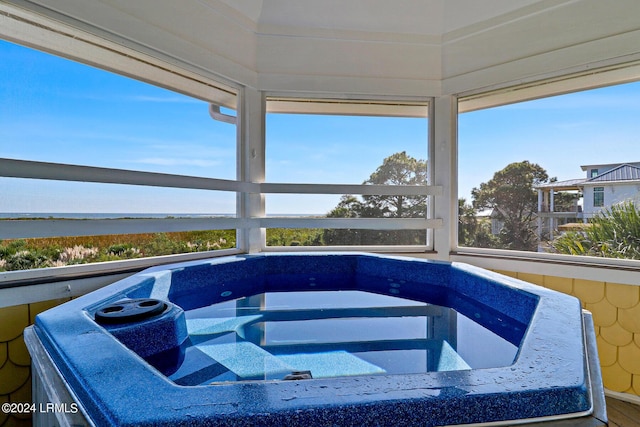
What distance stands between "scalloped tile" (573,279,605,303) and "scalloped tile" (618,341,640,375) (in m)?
0.32

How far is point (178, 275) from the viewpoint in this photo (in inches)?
86.7

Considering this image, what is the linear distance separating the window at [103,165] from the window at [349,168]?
0.49m

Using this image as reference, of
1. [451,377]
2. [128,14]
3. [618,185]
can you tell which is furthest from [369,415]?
[618,185]

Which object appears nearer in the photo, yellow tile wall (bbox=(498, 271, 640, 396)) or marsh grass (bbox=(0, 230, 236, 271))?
marsh grass (bbox=(0, 230, 236, 271))

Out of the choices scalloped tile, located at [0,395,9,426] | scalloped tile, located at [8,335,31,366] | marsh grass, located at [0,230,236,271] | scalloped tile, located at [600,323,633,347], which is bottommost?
scalloped tile, located at [0,395,9,426]

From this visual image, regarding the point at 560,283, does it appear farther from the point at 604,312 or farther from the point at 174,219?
the point at 174,219

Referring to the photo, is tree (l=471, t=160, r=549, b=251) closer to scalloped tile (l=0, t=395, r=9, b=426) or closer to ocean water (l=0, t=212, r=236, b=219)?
ocean water (l=0, t=212, r=236, b=219)

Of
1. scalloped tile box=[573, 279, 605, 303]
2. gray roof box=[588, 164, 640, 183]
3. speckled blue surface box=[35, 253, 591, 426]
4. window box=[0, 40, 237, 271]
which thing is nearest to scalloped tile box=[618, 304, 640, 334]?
scalloped tile box=[573, 279, 605, 303]

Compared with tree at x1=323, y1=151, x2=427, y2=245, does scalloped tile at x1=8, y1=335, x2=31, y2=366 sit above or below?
below

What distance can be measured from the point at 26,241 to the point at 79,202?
12.8 inches

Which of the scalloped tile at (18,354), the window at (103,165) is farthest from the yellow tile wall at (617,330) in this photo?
the scalloped tile at (18,354)

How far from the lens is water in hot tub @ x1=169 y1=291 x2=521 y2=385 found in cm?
128

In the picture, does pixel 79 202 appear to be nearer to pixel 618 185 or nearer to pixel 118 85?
pixel 118 85

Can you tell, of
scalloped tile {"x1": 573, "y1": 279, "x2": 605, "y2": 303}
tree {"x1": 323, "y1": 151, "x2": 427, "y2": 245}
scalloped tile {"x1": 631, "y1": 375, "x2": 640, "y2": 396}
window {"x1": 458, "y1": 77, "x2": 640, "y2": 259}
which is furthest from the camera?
tree {"x1": 323, "y1": 151, "x2": 427, "y2": 245}
